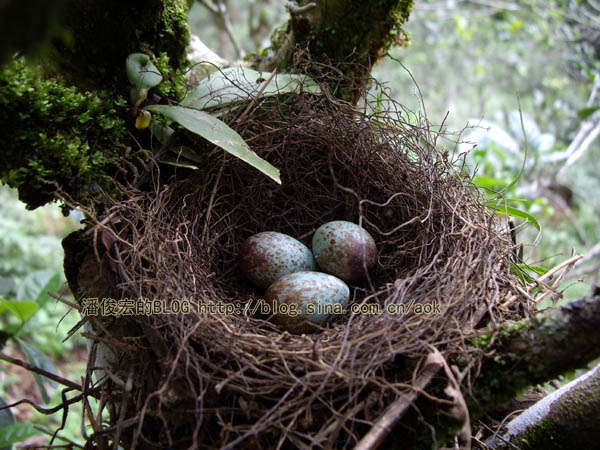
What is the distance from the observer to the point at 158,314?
0.99 m

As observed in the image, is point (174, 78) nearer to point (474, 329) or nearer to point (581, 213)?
point (474, 329)

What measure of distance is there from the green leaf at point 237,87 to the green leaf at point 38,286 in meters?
0.93

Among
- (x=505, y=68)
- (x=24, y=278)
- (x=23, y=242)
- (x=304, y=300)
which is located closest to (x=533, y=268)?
(x=304, y=300)

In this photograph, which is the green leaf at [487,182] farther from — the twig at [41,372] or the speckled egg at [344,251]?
the twig at [41,372]

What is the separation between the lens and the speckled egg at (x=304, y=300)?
126 centimetres

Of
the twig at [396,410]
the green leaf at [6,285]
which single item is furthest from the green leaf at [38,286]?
the twig at [396,410]

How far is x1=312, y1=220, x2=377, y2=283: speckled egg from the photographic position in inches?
55.8

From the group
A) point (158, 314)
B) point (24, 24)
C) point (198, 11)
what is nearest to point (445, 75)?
point (198, 11)

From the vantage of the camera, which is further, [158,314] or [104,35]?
[104,35]

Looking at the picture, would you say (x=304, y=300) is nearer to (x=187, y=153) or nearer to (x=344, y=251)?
(x=344, y=251)

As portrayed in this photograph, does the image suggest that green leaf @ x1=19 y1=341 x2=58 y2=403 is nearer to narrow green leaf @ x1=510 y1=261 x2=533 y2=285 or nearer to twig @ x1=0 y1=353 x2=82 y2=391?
twig @ x1=0 y1=353 x2=82 y2=391

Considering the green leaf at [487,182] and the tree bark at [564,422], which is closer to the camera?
the tree bark at [564,422]

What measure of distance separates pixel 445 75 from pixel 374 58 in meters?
4.14

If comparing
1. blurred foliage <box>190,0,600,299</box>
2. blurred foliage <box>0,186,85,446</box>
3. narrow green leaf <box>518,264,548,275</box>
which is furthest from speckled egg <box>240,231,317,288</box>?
blurred foliage <box>190,0,600,299</box>
